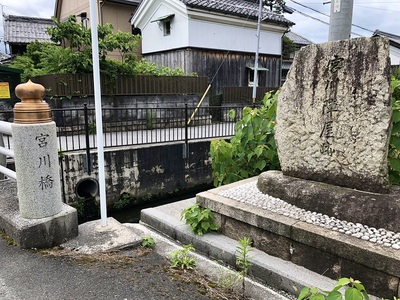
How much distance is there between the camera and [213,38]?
15.6 m

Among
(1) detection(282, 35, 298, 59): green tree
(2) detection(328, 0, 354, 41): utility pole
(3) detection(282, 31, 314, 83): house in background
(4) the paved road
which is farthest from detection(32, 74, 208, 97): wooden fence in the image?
(3) detection(282, 31, 314, 83): house in background

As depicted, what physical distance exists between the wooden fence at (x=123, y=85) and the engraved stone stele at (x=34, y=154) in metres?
7.92

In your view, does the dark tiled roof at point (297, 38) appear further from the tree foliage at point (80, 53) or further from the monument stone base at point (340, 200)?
the monument stone base at point (340, 200)

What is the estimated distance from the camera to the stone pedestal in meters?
2.78

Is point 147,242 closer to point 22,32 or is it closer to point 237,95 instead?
point 237,95

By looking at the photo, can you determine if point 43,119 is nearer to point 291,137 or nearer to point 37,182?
point 37,182


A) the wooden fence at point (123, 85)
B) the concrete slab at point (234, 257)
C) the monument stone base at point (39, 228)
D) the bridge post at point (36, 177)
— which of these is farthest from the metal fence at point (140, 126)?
the bridge post at point (36, 177)

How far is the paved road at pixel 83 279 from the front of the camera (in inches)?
91.4

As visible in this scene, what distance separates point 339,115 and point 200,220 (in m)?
1.84

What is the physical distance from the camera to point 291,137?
11.4 ft

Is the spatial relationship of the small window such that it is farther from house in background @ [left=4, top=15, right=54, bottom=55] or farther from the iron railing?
house in background @ [left=4, top=15, right=54, bottom=55]

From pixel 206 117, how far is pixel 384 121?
10.2 metres

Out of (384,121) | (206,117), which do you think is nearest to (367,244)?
(384,121)

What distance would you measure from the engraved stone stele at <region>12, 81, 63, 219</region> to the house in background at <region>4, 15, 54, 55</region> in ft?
65.2
